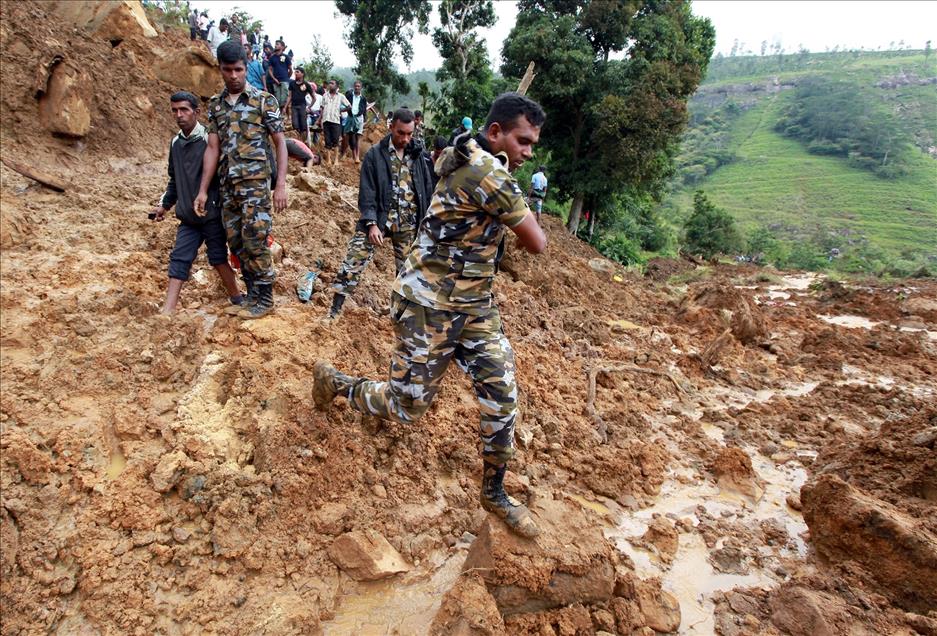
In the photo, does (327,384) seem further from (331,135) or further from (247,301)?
(331,135)

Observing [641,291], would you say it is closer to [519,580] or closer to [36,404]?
[519,580]

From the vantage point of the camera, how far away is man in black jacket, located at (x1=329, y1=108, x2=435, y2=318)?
370 cm

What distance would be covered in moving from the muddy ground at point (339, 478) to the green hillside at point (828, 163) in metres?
20.0

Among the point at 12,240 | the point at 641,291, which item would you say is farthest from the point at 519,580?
the point at 641,291

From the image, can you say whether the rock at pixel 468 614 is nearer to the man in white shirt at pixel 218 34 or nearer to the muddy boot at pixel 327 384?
the muddy boot at pixel 327 384

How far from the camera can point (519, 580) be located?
6.83 feet

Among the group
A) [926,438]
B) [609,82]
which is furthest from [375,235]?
[609,82]

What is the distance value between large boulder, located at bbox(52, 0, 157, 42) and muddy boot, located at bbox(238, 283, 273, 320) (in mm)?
7391

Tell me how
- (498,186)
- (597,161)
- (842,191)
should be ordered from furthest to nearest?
(842,191), (597,161), (498,186)

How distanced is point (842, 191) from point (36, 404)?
4845cm

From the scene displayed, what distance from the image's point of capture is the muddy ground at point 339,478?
2.08 m

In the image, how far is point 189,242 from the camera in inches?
131

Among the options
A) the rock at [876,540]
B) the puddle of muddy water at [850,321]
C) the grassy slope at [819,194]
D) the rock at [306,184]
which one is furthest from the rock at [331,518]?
the grassy slope at [819,194]

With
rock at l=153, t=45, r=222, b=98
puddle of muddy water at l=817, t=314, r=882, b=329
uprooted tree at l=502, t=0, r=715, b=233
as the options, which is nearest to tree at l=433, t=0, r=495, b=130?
uprooted tree at l=502, t=0, r=715, b=233
